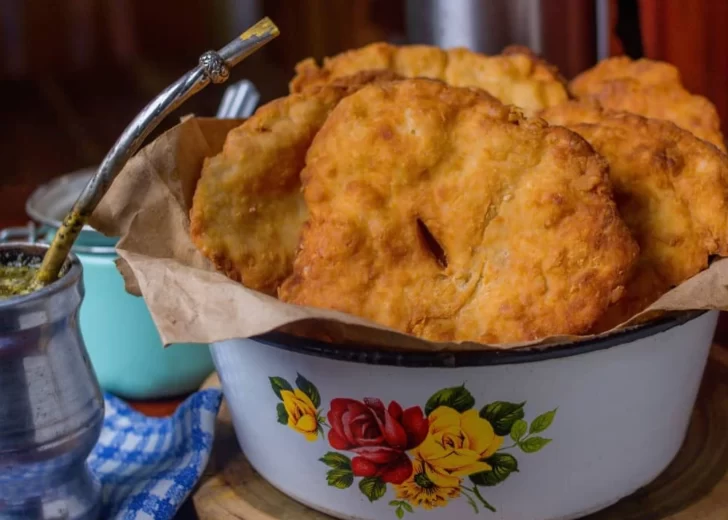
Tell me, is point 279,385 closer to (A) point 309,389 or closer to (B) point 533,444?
(A) point 309,389

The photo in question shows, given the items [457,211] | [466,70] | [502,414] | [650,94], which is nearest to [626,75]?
[650,94]

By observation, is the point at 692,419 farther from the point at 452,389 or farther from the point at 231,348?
the point at 231,348

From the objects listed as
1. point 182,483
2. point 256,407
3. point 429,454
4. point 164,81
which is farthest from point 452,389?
point 164,81

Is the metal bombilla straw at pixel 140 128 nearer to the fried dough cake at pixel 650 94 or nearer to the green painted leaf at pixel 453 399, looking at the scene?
the green painted leaf at pixel 453 399

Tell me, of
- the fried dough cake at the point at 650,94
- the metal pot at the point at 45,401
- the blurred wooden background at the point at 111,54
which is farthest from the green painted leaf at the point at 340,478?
the blurred wooden background at the point at 111,54

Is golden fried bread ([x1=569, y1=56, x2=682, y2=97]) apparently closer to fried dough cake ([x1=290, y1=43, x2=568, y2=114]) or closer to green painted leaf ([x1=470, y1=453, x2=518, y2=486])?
fried dough cake ([x1=290, y1=43, x2=568, y2=114])

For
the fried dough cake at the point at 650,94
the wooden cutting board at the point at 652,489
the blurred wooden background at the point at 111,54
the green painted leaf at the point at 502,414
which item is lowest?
the blurred wooden background at the point at 111,54

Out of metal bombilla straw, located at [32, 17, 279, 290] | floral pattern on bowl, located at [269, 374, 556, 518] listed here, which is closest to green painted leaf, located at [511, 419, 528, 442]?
floral pattern on bowl, located at [269, 374, 556, 518]
